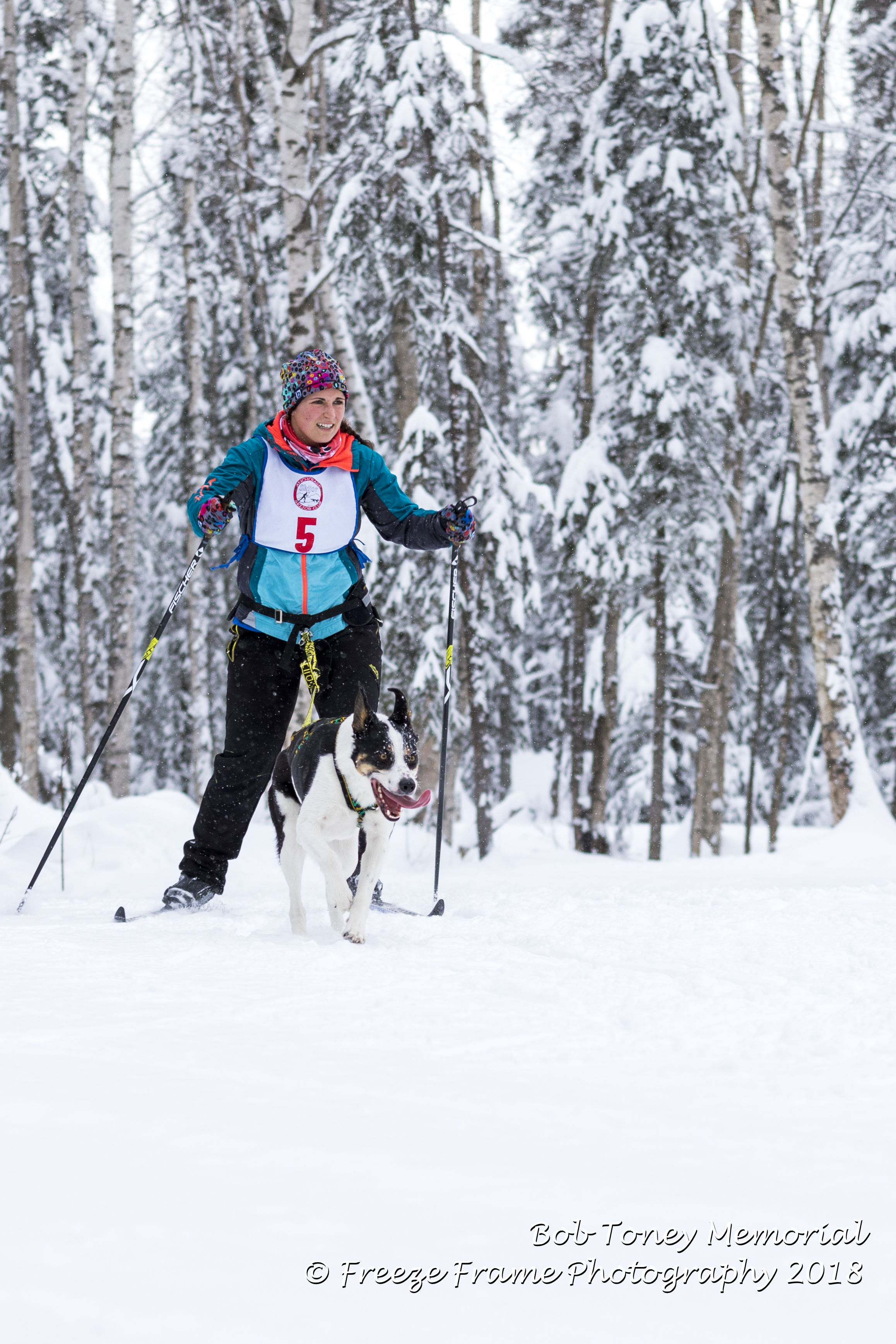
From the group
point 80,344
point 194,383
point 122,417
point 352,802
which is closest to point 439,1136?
point 352,802

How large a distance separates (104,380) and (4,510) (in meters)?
2.98

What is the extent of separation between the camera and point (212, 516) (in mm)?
4445

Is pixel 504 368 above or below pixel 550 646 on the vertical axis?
above

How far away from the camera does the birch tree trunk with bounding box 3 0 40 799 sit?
13.2 m

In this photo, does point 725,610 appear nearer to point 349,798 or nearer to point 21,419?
point 21,419

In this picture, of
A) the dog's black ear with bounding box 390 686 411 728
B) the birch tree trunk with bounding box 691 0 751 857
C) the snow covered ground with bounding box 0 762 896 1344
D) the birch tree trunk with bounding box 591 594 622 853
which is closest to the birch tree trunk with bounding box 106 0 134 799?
the birch tree trunk with bounding box 591 594 622 853

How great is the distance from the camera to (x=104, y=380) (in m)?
19.0

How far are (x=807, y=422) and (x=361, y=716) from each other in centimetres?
659

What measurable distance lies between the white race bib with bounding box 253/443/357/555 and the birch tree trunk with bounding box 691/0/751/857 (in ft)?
29.2

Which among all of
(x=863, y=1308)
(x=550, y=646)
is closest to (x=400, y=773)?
(x=863, y=1308)

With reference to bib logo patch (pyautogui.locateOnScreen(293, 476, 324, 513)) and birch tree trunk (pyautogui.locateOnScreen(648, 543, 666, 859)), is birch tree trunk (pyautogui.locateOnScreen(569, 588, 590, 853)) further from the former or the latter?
bib logo patch (pyautogui.locateOnScreen(293, 476, 324, 513))

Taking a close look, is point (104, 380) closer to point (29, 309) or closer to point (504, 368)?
point (29, 309)

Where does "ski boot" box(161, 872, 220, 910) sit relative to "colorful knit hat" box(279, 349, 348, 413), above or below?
below

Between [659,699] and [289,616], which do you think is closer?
[289,616]
